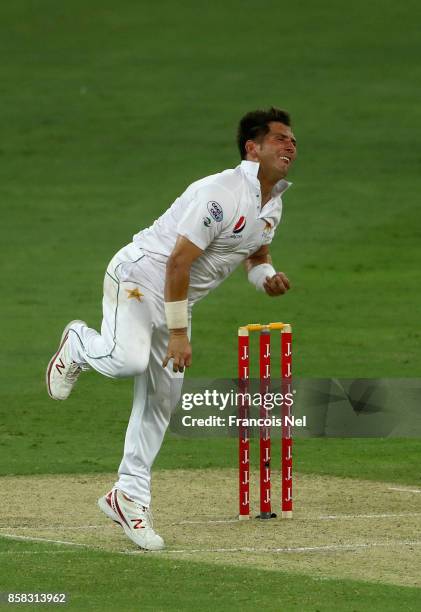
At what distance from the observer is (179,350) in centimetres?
853

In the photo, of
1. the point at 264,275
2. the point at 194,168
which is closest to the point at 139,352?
the point at 264,275

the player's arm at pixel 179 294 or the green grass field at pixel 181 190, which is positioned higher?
the green grass field at pixel 181 190

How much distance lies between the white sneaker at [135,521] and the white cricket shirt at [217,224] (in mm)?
1164

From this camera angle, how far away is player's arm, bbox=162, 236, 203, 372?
8500 mm

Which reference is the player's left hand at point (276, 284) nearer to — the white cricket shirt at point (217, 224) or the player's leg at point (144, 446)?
the white cricket shirt at point (217, 224)

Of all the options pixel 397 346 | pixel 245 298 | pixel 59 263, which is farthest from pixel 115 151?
pixel 397 346

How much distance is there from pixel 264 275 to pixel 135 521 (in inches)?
64.2

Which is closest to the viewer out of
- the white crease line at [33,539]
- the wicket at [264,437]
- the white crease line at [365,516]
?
the white crease line at [33,539]

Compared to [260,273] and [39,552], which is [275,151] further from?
[39,552]

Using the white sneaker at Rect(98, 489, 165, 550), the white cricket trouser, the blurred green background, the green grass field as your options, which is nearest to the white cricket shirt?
the white cricket trouser

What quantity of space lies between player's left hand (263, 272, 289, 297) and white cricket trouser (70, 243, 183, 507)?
723 millimetres

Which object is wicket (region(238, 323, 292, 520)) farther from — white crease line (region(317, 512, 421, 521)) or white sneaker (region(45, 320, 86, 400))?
white sneaker (region(45, 320, 86, 400))

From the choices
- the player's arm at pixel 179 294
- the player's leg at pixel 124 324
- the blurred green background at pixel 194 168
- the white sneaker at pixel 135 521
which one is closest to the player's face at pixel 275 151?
the player's arm at pixel 179 294

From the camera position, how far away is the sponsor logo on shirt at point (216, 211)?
28.1 ft
